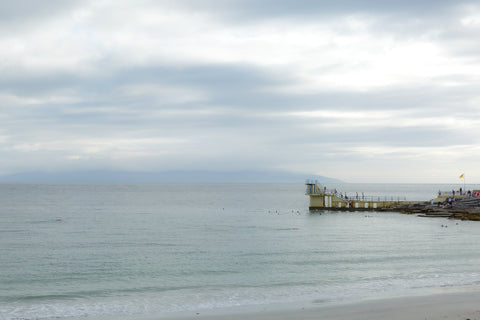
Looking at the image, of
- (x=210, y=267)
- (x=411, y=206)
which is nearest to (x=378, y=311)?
(x=210, y=267)

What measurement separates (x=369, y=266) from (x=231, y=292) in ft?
34.1

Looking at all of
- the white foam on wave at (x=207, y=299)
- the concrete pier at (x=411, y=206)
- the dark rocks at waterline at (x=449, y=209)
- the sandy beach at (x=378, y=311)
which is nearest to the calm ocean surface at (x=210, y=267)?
the white foam on wave at (x=207, y=299)

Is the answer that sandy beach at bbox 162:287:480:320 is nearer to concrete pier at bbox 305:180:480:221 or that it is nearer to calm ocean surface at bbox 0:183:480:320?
calm ocean surface at bbox 0:183:480:320

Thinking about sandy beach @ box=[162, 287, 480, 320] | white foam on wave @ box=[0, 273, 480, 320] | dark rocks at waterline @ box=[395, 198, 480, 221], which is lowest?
white foam on wave @ box=[0, 273, 480, 320]

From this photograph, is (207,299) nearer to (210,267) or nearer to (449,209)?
(210,267)

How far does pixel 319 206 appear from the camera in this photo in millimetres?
81312

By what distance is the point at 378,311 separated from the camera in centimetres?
1736

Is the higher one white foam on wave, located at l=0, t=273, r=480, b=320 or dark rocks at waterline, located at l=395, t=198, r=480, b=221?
dark rocks at waterline, located at l=395, t=198, r=480, b=221

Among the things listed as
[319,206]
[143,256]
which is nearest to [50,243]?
[143,256]

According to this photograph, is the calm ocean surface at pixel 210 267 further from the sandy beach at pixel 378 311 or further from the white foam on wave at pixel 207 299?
the sandy beach at pixel 378 311

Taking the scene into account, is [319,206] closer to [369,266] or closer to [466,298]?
[369,266]

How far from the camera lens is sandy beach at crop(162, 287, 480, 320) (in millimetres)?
16562

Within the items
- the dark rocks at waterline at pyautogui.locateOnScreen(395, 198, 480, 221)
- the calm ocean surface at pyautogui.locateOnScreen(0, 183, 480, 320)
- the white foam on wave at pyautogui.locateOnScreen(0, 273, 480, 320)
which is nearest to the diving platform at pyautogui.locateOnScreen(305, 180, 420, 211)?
the dark rocks at waterline at pyautogui.locateOnScreen(395, 198, 480, 221)

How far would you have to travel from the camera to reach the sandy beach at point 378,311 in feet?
54.3
